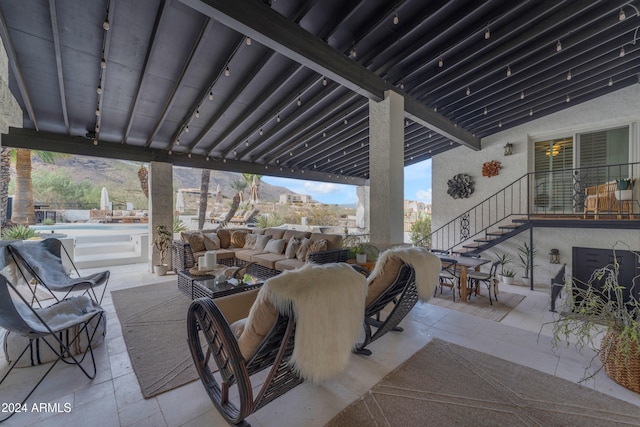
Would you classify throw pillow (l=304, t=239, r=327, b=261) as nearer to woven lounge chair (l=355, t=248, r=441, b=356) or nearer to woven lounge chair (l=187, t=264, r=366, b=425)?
woven lounge chair (l=355, t=248, r=441, b=356)

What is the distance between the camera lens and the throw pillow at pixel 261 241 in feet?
19.8

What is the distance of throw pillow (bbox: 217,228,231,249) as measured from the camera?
641cm

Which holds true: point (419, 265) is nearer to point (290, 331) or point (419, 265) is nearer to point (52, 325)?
point (290, 331)

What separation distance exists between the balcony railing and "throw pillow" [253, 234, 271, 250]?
189 inches

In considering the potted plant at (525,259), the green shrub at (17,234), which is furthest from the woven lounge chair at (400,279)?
the green shrub at (17,234)

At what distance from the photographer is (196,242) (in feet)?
19.2

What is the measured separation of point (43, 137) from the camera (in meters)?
5.02

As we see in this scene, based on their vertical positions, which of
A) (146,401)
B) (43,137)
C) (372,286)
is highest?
(43,137)

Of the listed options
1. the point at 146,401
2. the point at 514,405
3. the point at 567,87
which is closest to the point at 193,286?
the point at 146,401

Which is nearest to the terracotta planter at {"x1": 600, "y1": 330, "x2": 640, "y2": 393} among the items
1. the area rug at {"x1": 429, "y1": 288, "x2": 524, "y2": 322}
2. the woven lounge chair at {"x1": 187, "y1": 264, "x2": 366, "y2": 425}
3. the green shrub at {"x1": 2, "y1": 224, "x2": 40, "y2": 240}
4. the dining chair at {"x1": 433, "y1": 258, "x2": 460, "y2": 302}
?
the area rug at {"x1": 429, "y1": 288, "x2": 524, "y2": 322}

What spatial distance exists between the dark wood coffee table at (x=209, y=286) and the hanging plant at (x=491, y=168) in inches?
244

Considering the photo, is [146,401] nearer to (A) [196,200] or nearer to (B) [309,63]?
(B) [309,63]

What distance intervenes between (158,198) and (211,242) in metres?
1.78

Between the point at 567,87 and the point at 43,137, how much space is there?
1009cm
